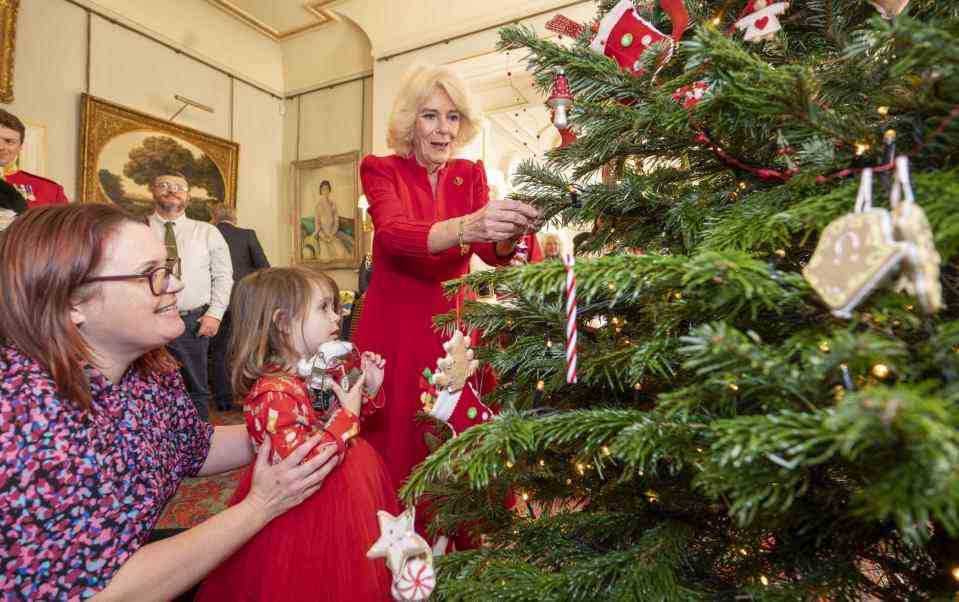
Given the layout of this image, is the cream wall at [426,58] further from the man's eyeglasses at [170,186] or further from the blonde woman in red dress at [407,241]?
the blonde woman in red dress at [407,241]

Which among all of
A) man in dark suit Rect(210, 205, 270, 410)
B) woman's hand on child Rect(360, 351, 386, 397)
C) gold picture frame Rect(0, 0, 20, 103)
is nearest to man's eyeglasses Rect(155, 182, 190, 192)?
man in dark suit Rect(210, 205, 270, 410)

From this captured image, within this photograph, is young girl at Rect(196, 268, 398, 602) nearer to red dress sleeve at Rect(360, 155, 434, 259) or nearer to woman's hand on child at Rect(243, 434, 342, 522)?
woman's hand on child at Rect(243, 434, 342, 522)

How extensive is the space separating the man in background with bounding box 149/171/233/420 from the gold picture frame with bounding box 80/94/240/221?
6.30ft

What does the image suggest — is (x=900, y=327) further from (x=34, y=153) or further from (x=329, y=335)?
(x=34, y=153)

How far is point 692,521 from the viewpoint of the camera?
2.58ft

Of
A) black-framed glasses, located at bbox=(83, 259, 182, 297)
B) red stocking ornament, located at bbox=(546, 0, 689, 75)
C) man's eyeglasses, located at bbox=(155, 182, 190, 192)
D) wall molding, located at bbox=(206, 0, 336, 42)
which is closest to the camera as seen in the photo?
red stocking ornament, located at bbox=(546, 0, 689, 75)

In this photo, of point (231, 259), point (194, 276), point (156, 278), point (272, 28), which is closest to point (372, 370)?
point (156, 278)

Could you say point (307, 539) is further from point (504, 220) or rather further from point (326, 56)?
point (326, 56)

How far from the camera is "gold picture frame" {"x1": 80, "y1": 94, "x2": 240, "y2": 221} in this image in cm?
534

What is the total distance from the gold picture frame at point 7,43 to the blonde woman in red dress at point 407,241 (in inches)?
198

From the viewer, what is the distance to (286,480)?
113 centimetres

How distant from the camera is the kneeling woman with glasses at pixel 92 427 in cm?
79

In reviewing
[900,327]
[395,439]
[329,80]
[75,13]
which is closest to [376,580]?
[395,439]

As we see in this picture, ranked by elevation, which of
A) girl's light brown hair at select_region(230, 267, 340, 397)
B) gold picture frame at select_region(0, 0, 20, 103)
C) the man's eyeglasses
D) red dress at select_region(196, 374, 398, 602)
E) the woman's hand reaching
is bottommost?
red dress at select_region(196, 374, 398, 602)
